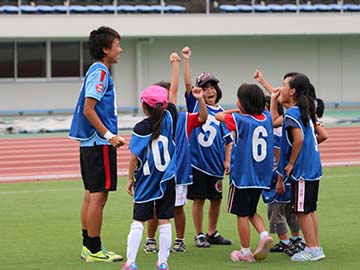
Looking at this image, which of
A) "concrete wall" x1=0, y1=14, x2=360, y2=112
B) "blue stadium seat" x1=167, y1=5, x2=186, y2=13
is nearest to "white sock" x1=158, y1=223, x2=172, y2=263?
"concrete wall" x1=0, y1=14, x2=360, y2=112

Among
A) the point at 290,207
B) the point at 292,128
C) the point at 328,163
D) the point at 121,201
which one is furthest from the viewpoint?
the point at 328,163

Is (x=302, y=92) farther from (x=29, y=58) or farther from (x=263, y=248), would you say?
(x=29, y=58)

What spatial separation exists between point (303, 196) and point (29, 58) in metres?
25.5

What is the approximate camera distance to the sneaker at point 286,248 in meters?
9.05

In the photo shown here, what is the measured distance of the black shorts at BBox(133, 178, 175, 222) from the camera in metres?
8.16

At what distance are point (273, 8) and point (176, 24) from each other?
3944mm

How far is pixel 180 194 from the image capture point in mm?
9336

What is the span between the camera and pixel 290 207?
30.2 feet

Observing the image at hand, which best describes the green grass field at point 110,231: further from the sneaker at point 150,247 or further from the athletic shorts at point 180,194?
the athletic shorts at point 180,194

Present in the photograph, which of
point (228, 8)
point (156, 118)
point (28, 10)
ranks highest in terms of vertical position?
point (228, 8)

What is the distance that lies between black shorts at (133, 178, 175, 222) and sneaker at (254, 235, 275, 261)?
870mm

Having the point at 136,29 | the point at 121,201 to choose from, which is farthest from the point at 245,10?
the point at 121,201

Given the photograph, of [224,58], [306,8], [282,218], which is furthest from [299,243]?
[306,8]

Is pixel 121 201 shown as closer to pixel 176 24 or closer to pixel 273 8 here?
pixel 176 24
